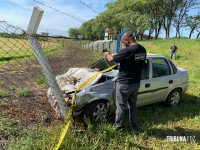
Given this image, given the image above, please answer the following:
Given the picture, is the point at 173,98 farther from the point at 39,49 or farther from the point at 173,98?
the point at 39,49

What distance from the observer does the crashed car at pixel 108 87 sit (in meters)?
5.16

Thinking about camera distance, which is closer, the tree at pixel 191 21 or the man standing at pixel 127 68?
the man standing at pixel 127 68

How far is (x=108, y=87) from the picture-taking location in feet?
17.9

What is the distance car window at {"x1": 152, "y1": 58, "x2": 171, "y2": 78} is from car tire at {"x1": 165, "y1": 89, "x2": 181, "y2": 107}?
0.58 meters

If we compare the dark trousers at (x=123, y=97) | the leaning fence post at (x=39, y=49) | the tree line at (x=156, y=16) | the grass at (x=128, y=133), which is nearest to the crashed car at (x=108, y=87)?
the grass at (x=128, y=133)

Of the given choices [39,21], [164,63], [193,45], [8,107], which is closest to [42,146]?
[39,21]

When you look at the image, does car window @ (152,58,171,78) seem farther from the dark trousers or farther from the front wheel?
the dark trousers

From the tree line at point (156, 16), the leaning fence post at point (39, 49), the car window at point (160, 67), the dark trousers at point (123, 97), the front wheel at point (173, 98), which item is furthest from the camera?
the tree line at point (156, 16)

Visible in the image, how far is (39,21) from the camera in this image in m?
3.28

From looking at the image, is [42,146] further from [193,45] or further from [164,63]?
[193,45]

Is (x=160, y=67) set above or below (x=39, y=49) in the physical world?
below

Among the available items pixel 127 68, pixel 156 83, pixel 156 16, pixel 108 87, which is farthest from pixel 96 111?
pixel 156 16

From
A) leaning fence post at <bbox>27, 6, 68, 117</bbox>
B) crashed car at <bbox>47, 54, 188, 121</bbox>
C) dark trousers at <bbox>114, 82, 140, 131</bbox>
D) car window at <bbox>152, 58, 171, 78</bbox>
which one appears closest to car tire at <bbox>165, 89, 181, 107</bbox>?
crashed car at <bbox>47, 54, 188, 121</bbox>

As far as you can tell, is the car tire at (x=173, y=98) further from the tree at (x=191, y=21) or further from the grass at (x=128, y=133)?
the tree at (x=191, y=21)
